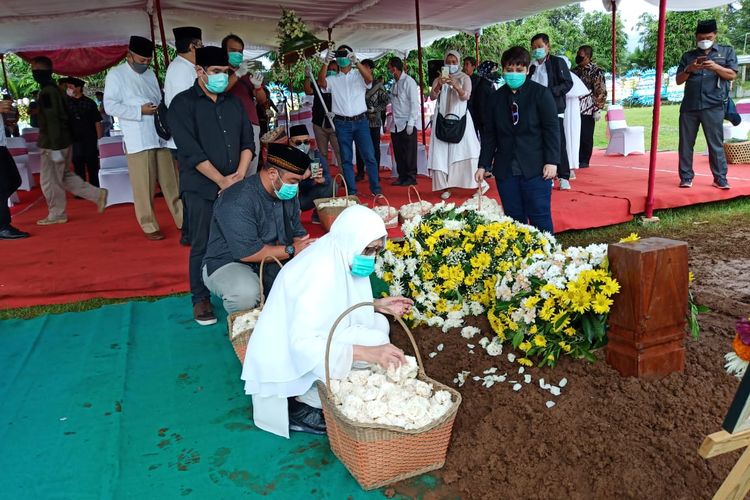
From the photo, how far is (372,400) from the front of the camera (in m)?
2.27

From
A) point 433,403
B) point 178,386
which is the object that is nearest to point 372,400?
point 433,403

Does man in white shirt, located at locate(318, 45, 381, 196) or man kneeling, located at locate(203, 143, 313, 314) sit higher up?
man in white shirt, located at locate(318, 45, 381, 196)

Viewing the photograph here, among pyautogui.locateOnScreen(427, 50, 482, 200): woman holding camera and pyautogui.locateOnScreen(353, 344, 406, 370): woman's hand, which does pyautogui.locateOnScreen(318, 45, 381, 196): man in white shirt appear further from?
pyautogui.locateOnScreen(353, 344, 406, 370): woman's hand

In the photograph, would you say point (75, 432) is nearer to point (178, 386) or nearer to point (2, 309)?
point (178, 386)

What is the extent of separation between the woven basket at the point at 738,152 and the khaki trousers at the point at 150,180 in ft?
24.0

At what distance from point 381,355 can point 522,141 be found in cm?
240

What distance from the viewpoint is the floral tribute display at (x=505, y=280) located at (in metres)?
2.67

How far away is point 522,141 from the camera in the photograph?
4.17 m

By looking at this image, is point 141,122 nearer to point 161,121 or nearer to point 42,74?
point 161,121

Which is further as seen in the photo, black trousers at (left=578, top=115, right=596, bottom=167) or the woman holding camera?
black trousers at (left=578, top=115, right=596, bottom=167)

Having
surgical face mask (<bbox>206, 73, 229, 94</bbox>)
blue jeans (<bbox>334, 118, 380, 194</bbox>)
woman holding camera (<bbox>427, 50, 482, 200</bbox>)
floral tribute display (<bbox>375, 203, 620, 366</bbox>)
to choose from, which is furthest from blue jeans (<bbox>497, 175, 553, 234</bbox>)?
blue jeans (<bbox>334, 118, 380, 194</bbox>)

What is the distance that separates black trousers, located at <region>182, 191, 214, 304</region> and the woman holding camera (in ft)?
11.0

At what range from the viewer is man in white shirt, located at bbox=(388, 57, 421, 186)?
8000 mm

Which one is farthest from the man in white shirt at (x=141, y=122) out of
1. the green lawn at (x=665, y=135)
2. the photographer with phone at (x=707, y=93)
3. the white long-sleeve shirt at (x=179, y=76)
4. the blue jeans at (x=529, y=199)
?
the green lawn at (x=665, y=135)
